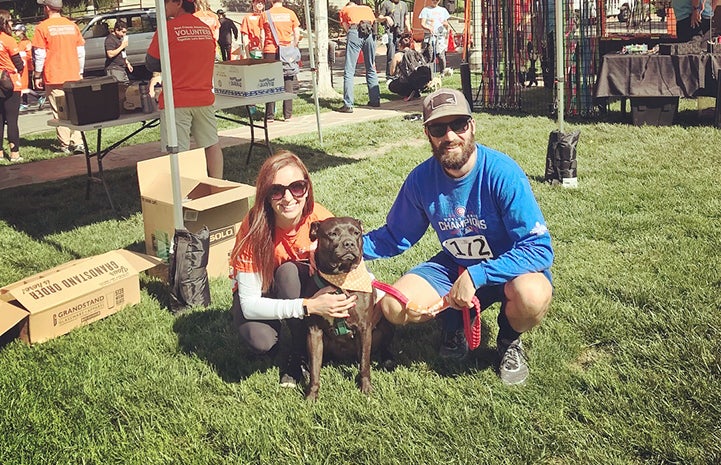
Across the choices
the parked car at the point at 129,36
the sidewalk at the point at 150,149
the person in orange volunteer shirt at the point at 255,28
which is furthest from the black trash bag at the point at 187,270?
the parked car at the point at 129,36

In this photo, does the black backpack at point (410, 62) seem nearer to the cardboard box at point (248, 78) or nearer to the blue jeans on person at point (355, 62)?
the blue jeans on person at point (355, 62)

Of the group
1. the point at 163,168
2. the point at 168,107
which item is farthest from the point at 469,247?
the point at 163,168

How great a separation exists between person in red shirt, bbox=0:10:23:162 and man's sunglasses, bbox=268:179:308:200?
7.18 metres

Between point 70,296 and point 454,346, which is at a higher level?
point 70,296

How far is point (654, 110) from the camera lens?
364 inches

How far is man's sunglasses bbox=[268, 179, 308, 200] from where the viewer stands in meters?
3.25

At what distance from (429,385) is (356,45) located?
966cm

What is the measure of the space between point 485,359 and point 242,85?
4748 millimetres

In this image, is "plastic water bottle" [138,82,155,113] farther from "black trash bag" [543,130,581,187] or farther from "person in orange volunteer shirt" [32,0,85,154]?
"black trash bag" [543,130,581,187]

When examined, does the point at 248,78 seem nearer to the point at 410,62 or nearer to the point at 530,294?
the point at 530,294

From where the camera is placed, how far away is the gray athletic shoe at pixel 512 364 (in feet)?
10.8

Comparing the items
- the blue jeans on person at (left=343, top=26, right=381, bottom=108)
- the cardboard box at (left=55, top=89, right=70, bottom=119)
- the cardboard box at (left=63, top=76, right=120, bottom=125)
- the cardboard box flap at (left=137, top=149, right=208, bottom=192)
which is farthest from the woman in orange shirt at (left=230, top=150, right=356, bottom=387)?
the blue jeans on person at (left=343, top=26, right=381, bottom=108)

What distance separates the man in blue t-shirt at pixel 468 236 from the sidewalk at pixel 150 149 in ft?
19.0

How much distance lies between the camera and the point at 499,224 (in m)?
3.28
